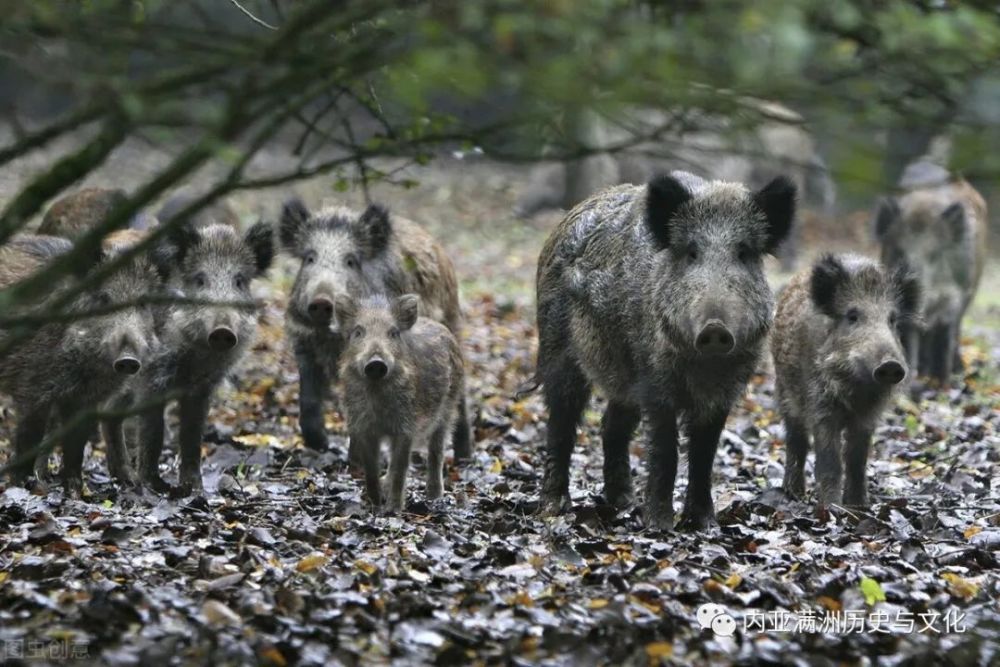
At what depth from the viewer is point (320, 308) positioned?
8242mm

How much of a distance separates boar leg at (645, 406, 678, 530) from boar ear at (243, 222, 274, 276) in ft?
9.57

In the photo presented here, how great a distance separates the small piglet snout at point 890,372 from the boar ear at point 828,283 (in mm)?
617

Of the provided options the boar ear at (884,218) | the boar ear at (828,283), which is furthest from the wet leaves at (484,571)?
the boar ear at (884,218)

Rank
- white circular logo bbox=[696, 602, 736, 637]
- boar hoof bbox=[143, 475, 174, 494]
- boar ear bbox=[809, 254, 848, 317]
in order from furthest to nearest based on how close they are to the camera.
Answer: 1. boar ear bbox=[809, 254, 848, 317]
2. boar hoof bbox=[143, 475, 174, 494]
3. white circular logo bbox=[696, 602, 736, 637]

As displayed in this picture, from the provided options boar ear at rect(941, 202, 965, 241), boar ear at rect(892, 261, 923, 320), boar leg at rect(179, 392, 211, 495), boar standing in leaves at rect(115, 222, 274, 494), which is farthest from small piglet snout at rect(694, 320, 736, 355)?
boar ear at rect(941, 202, 965, 241)

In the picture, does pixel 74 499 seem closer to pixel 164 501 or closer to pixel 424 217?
pixel 164 501

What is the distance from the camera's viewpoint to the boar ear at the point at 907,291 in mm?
7324

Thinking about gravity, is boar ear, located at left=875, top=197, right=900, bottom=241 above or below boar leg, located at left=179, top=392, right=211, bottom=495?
above

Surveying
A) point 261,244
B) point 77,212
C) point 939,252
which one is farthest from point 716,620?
point 939,252

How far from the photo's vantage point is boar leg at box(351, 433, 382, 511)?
21.9ft

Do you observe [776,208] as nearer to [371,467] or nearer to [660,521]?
[660,521]

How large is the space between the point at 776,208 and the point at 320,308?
3.16 metres

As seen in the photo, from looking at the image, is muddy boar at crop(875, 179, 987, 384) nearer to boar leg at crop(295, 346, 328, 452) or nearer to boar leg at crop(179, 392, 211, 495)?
boar leg at crop(295, 346, 328, 452)

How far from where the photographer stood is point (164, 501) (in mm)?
6461
